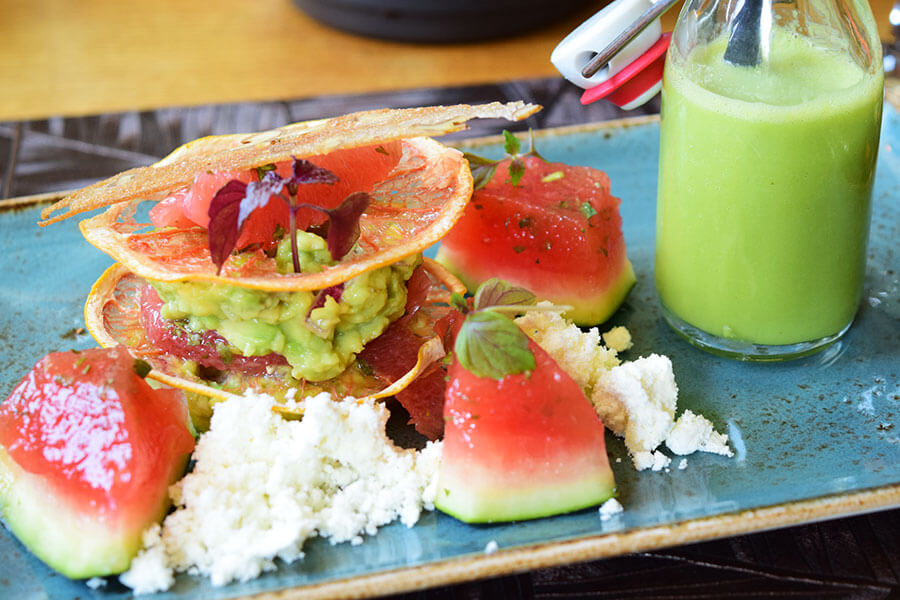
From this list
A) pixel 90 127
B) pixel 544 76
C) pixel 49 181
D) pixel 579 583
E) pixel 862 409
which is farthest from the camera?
pixel 544 76

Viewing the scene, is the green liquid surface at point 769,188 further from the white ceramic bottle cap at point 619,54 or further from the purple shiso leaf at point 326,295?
the purple shiso leaf at point 326,295

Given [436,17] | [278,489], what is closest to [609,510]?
[278,489]

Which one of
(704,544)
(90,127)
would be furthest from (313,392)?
(90,127)

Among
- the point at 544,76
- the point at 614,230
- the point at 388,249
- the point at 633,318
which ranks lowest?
the point at 544,76

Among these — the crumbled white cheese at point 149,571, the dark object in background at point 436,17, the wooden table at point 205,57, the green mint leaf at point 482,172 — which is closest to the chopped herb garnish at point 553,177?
the green mint leaf at point 482,172

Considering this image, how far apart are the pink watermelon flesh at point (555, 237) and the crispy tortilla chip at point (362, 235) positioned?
239 millimetres

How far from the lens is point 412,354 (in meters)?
2.03

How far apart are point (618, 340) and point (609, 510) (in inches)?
22.9

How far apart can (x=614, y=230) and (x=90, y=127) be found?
2.22 meters

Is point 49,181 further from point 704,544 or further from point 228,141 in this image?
point 704,544

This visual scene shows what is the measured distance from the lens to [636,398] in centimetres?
189

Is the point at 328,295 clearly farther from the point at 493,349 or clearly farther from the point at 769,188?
the point at 769,188

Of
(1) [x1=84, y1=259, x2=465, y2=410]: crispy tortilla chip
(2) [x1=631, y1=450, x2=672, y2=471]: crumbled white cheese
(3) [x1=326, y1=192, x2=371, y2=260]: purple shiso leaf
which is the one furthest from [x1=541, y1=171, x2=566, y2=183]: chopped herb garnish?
(2) [x1=631, y1=450, x2=672, y2=471]: crumbled white cheese

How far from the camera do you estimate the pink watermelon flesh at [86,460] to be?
1649mm
